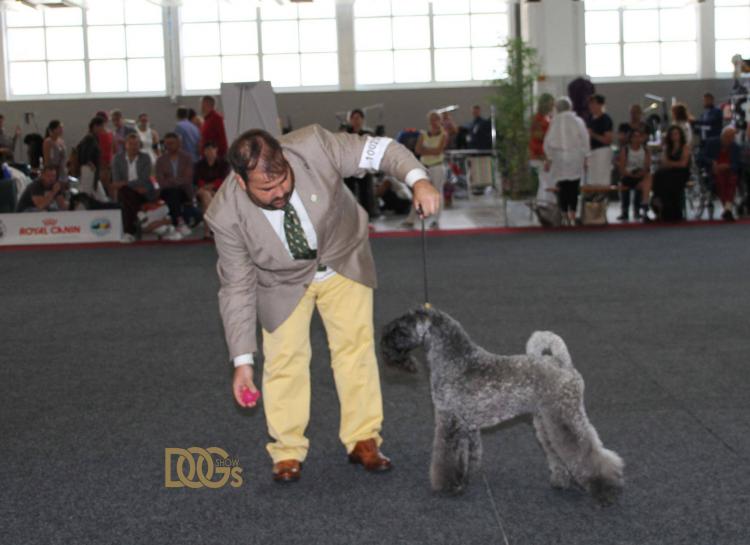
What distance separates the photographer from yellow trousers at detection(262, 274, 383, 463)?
3580 millimetres

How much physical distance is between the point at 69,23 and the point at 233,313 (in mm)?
22254

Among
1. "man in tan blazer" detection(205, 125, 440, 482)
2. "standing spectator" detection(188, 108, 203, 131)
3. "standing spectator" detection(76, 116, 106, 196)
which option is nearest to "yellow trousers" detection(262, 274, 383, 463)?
"man in tan blazer" detection(205, 125, 440, 482)

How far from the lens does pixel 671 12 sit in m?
23.7

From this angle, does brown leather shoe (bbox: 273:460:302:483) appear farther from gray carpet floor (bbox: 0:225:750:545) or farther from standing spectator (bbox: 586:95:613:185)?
standing spectator (bbox: 586:95:613:185)

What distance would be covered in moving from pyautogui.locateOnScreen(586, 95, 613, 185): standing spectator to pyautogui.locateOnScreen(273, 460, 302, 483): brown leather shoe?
9245 mm

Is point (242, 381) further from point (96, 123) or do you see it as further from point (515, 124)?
point (96, 123)

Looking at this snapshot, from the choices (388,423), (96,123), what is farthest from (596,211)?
(388,423)

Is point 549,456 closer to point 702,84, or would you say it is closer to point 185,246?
point 185,246

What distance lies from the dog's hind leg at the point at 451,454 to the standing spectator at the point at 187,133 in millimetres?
11129

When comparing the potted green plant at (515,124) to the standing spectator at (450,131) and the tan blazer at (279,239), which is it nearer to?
the standing spectator at (450,131)

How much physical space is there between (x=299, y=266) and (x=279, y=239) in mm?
145

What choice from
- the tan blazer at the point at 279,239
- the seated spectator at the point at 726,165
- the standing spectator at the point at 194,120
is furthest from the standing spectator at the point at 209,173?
the tan blazer at the point at 279,239

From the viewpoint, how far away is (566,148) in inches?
469

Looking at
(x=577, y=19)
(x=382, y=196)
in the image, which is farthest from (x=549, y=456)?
(x=577, y=19)
